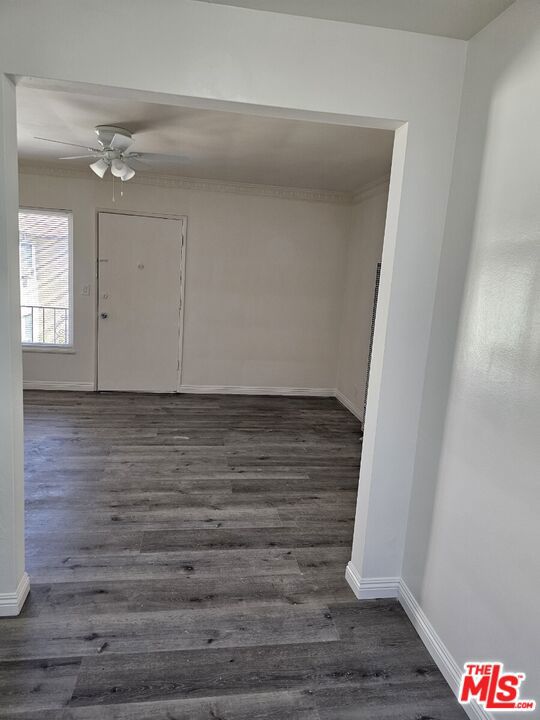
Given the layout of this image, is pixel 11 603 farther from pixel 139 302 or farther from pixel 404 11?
pixel 139 302

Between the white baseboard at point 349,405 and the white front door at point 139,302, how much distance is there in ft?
6.63

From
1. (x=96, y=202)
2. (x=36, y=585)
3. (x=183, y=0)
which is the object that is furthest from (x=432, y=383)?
(x=96, y=202)

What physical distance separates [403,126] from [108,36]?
1213mm

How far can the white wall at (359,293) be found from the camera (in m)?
4.74

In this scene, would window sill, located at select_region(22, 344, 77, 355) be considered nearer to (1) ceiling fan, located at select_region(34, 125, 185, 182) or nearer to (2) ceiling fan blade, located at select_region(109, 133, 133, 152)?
(1) ceiling fan, located at select_region(34, 125, 185, 182)

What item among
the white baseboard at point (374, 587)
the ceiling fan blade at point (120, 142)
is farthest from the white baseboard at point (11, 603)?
the ceiling fan blade at point (120, 142)

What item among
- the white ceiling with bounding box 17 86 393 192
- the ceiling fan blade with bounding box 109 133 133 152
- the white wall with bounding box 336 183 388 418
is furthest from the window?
the white wall with bounding box 336 183 388 418

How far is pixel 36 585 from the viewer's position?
2.17 m

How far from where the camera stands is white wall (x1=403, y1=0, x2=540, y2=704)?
142 cm

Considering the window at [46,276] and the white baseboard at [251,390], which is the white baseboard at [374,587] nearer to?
the white baseboard at [251,390]

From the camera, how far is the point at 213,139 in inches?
140

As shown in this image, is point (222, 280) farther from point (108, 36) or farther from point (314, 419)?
point (108, 36)

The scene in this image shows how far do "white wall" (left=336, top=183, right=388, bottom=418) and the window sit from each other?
326 cm

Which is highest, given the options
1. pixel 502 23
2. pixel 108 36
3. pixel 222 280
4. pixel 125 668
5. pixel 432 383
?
pixel 502 23
